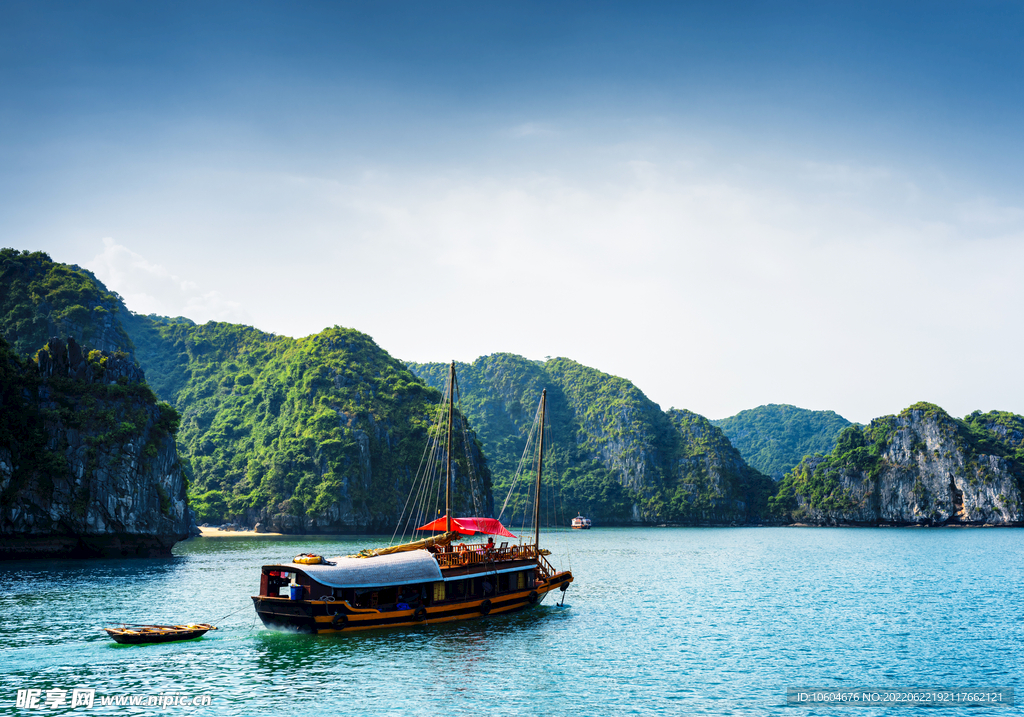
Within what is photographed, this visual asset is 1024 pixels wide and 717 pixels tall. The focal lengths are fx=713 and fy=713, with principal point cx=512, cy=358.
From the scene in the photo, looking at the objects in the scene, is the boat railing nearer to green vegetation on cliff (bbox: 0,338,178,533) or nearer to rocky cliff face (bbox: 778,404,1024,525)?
green vegetation on cliff (bbox: 0,338,178,533)

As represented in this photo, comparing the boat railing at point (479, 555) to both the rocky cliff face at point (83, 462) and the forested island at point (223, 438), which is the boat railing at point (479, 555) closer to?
the rocky cliff face at point (83, 462)

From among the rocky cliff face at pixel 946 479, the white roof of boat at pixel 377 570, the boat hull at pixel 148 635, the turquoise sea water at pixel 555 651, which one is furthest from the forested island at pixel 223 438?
the white roof of boat at pixel 377 570

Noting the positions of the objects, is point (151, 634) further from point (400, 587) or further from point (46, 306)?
point (46, 306)

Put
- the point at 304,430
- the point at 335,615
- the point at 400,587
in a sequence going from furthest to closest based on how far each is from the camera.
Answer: the point at 304,430 < the point at 400,587 < the point at 335,615

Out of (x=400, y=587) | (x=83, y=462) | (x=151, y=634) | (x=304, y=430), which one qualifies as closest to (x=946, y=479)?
(x=304, y=430)

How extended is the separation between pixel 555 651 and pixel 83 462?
63.3 metres

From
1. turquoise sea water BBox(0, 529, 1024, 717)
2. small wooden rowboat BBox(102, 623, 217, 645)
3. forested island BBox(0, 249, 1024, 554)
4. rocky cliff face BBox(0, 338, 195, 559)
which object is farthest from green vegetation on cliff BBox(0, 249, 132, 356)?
small wooden rowboat BBox(102, 623, 217, 645)

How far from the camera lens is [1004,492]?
174125mm

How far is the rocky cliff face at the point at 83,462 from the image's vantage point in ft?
229

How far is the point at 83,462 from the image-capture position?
7500 centimetres

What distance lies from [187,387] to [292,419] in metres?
46.1

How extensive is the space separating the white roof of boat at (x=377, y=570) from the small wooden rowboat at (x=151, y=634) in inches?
197

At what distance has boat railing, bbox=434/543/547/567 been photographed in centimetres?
3941

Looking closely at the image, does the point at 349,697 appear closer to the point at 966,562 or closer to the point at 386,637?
the point at 386,637
